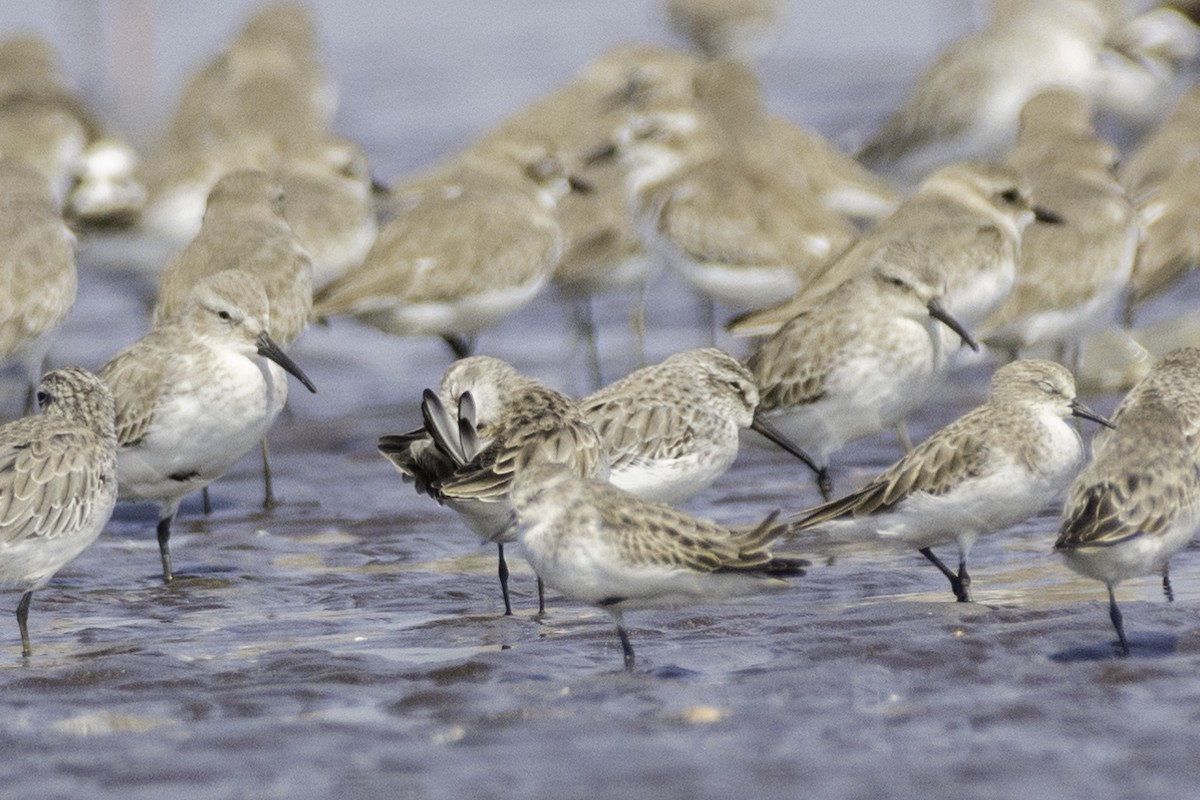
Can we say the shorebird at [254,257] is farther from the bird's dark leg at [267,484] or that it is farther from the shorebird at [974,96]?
the shorebird at [974,96]

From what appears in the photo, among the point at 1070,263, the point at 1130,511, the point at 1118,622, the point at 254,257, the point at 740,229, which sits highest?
the point at 740,229

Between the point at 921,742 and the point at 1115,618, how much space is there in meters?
1.08

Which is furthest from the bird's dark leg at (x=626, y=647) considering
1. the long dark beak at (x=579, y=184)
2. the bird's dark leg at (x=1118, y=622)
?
the long dark beak at (x=579, y=184)

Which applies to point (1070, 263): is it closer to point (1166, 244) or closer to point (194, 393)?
point (1166, 244)

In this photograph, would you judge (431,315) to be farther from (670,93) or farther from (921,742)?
(921,742)

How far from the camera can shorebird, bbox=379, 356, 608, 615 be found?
7.09 meters

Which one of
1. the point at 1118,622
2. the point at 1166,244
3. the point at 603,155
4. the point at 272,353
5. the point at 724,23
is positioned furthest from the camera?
the point at 724,23

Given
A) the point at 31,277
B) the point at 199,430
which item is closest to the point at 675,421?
the point at 199,430

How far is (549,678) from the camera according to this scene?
6543 millimetres

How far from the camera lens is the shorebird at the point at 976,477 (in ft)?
23.3

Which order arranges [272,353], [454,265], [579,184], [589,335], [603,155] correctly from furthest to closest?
[603,155] → [589,335] → [579,184] → [454,265] → [272,353]

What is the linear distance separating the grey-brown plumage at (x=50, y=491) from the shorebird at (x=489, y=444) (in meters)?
1.10

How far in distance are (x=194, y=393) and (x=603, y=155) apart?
615 cm

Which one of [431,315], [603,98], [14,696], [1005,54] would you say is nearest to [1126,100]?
[1005,54]
